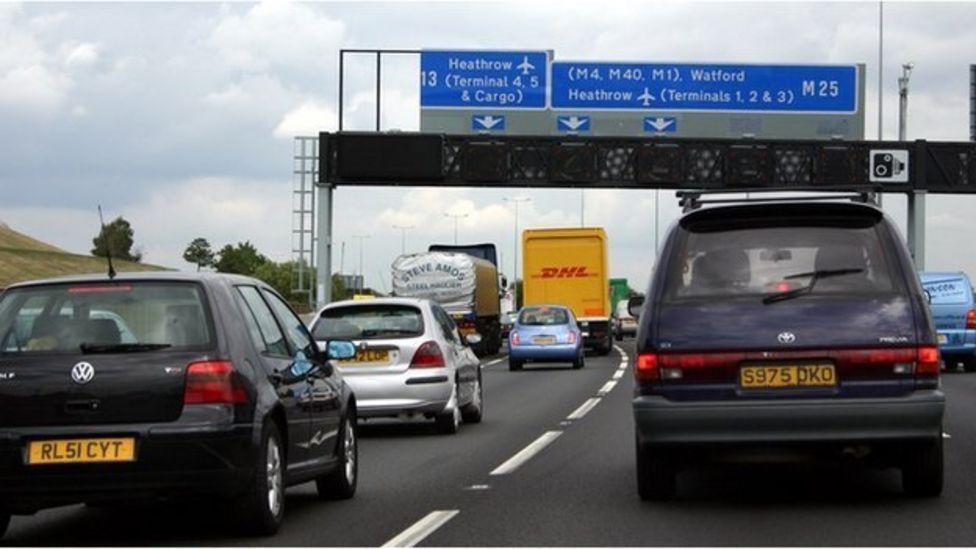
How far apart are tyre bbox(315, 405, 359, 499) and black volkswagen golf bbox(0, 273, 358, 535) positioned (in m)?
1.58

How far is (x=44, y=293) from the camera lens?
30.0ft

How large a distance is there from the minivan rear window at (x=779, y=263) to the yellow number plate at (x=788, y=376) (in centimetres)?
46

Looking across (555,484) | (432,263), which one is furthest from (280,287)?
(555,484)

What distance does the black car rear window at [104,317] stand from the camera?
8891mm

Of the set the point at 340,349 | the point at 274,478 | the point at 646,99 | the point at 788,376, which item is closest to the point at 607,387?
the point at 646,99

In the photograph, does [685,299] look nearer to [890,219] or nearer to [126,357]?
[890,219]

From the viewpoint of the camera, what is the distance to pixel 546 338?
3794 cm

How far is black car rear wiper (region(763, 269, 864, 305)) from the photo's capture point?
9969mm

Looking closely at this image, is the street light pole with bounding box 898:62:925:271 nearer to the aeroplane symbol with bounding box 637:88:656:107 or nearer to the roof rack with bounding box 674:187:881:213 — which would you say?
the aeroplane symbol with bounding box 637:88:656:107

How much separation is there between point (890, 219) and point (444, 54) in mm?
34402

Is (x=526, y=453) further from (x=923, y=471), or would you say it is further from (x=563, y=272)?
(x=563, y=272)

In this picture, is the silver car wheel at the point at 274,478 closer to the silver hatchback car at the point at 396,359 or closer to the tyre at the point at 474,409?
the silver hatchback car at the point at 396,359

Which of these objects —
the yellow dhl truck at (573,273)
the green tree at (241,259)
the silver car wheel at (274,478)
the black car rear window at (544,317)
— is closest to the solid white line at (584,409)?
the silver car wheel at (274,478)

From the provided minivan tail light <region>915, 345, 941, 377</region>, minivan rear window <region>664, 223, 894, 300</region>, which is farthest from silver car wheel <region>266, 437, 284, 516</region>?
minivan tail light <region>915, 345, 941, 377</region>
